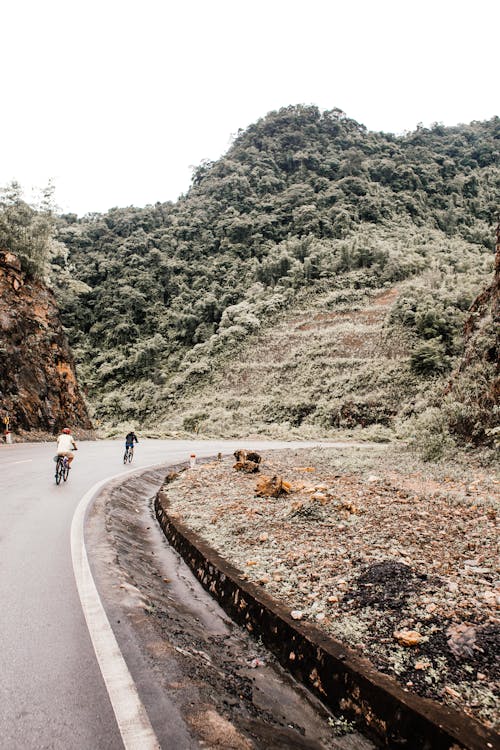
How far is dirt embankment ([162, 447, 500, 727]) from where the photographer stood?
9.28 feet

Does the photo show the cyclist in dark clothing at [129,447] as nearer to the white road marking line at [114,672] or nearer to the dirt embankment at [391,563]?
the dirt embankment at [391,563]

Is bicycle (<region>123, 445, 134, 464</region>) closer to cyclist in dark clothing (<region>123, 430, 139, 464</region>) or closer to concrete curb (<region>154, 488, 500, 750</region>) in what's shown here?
cyclist in dark clothing (<region>123, 430, 139, 464</region>)

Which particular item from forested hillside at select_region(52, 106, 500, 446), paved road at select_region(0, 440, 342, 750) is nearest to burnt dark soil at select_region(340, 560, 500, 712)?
paved road at select_region(0, 440, 342, 750)

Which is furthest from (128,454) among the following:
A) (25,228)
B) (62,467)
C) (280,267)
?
(280,267)

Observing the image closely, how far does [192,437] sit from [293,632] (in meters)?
26.0

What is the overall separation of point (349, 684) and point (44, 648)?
214 cm

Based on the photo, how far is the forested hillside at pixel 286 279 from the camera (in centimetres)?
3406

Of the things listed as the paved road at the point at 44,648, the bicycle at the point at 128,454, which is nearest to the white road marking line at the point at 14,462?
the bicycle at the point at 128,454

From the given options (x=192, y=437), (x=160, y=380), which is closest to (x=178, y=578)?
(x=192, y=437)

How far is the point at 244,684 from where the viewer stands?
307 cm

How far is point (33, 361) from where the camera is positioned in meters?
23.4

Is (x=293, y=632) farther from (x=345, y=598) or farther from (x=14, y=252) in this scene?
(x=14, y=252)

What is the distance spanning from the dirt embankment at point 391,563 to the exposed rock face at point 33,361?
15.8 metres

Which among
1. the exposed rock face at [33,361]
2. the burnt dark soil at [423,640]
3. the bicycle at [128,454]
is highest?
the exposed rock face at [33,361]
